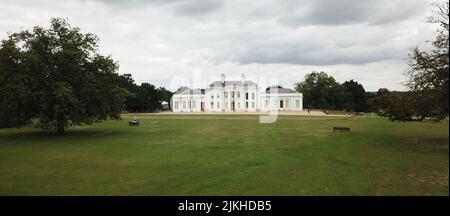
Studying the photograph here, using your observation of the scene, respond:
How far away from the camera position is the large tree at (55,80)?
103 feet

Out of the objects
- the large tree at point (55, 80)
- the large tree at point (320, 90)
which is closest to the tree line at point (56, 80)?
the large tree at point (55, 80)

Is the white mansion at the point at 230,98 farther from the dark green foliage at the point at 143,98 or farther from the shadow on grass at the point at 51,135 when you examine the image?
the shadow on grass at the point at 51,135

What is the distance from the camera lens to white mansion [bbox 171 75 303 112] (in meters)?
116

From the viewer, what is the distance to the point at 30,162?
777 inches

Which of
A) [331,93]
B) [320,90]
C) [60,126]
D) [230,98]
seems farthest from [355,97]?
[60,126]

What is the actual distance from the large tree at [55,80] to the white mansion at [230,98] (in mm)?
78595

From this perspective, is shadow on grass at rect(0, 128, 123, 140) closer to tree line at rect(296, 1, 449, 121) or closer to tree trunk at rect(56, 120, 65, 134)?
tree trunk at rect(56, 120, 65, 134)

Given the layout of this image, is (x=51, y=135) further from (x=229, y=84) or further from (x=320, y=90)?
(x=320, y=90)

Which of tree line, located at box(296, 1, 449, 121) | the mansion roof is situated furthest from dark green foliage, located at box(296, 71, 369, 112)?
tree line, located at box(296, 1, 449, 121)

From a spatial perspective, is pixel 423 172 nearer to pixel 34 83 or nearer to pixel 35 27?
pixel 34 83

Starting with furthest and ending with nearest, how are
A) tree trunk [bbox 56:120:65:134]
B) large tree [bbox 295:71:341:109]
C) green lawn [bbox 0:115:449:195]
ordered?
large tree [bbox 295:71:341:109] < tree trunk [bbox 56:120:65:134] < green lawn [bbox 0:115:449:195]

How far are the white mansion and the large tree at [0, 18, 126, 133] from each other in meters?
78.6

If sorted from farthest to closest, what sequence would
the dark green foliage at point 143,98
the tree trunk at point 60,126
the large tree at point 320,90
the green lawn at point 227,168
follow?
the large tree at point 320,90, the dark green foliage at point 143,98, the tree trunk at point 60,126, the green lawn at point 227,168
